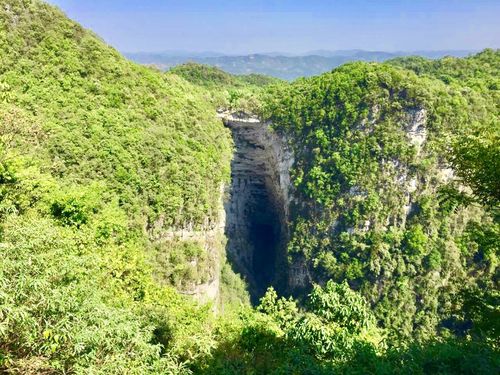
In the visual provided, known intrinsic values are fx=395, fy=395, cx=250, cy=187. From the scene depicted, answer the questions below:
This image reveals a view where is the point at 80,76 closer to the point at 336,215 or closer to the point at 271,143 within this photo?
the point at 271,143

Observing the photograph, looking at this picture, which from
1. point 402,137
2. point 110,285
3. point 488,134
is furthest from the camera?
point 402,137

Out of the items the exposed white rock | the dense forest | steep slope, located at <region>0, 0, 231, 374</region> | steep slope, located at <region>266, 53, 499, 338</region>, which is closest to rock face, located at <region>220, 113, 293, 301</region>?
the dense forest

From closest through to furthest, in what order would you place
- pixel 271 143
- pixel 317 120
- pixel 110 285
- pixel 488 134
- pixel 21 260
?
1. pixel 21 260
2. pixel 488 134
3. pixel 110 285
4. pixel 317 120
5. pixel 271 143

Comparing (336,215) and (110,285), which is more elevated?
(110,285)

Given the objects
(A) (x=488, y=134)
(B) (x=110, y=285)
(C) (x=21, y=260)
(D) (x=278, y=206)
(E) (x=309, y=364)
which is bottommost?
(D) (x=278, y=206)

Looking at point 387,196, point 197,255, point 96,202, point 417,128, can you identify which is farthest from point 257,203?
point 96,202

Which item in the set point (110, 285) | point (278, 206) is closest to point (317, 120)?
point (278, 206)

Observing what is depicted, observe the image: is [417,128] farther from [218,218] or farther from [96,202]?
Answer: [96,202]
